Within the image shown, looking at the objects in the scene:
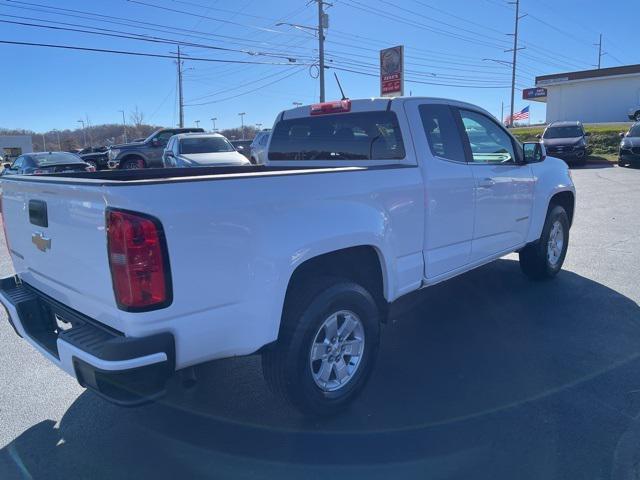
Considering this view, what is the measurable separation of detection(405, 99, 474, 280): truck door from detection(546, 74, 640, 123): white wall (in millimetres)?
48455

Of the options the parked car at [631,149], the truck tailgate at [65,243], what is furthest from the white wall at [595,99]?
the truck tailgate at [65,243]

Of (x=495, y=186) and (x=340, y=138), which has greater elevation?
(x=340, y=138)

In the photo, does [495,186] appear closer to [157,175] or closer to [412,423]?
[412,423]

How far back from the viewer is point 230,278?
254cm

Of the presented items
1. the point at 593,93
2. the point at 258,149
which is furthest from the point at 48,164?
the point at 593,93

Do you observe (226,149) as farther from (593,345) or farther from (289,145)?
(593,345)

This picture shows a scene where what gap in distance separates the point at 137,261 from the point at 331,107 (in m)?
2.71

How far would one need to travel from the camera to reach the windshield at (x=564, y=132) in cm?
2155

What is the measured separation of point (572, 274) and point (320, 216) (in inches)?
180

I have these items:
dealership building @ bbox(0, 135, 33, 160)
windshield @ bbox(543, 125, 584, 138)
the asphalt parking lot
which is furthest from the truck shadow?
dealership building @ bbox(0, 135, 33, 160)

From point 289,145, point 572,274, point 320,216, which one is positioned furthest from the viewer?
point 572,274

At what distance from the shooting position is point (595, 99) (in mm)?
46906

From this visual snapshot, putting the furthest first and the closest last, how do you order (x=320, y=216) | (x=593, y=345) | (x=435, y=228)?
(x=593, y=345), (x=435, y=228), (x=320, y=216)

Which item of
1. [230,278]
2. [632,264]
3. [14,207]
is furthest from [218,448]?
[632,264]
